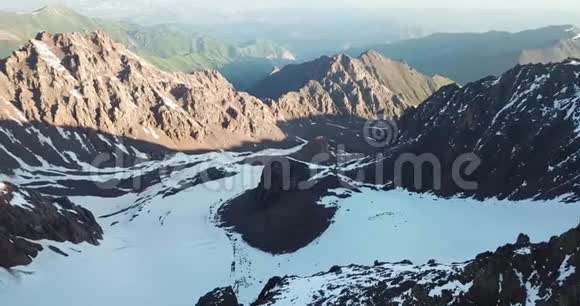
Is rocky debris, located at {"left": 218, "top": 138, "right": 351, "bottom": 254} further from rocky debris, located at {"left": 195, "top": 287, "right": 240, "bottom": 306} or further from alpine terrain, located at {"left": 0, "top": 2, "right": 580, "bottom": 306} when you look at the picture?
rocky debris, located at {"left": 195, "top": 287, "right": 240, "bottom": 306}

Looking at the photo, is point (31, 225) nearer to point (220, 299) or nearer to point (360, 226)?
point (220, 299)

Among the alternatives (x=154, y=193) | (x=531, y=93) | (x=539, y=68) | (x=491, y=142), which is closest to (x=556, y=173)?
Result: (x=491, y=142)

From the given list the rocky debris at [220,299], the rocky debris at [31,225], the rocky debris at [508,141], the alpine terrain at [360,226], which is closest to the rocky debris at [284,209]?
the alpine terrain at [360,226]

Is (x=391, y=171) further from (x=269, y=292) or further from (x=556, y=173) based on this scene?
(x=269, y=292)

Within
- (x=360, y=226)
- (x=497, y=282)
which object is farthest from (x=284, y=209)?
(x=497, y=282)

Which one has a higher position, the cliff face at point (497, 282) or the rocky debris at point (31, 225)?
the cliff face at point (497, 282)

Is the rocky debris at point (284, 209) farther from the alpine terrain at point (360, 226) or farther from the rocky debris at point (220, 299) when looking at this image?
the rocky debris at point (220, 299)

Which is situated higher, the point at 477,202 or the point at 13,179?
the point at 477,202
